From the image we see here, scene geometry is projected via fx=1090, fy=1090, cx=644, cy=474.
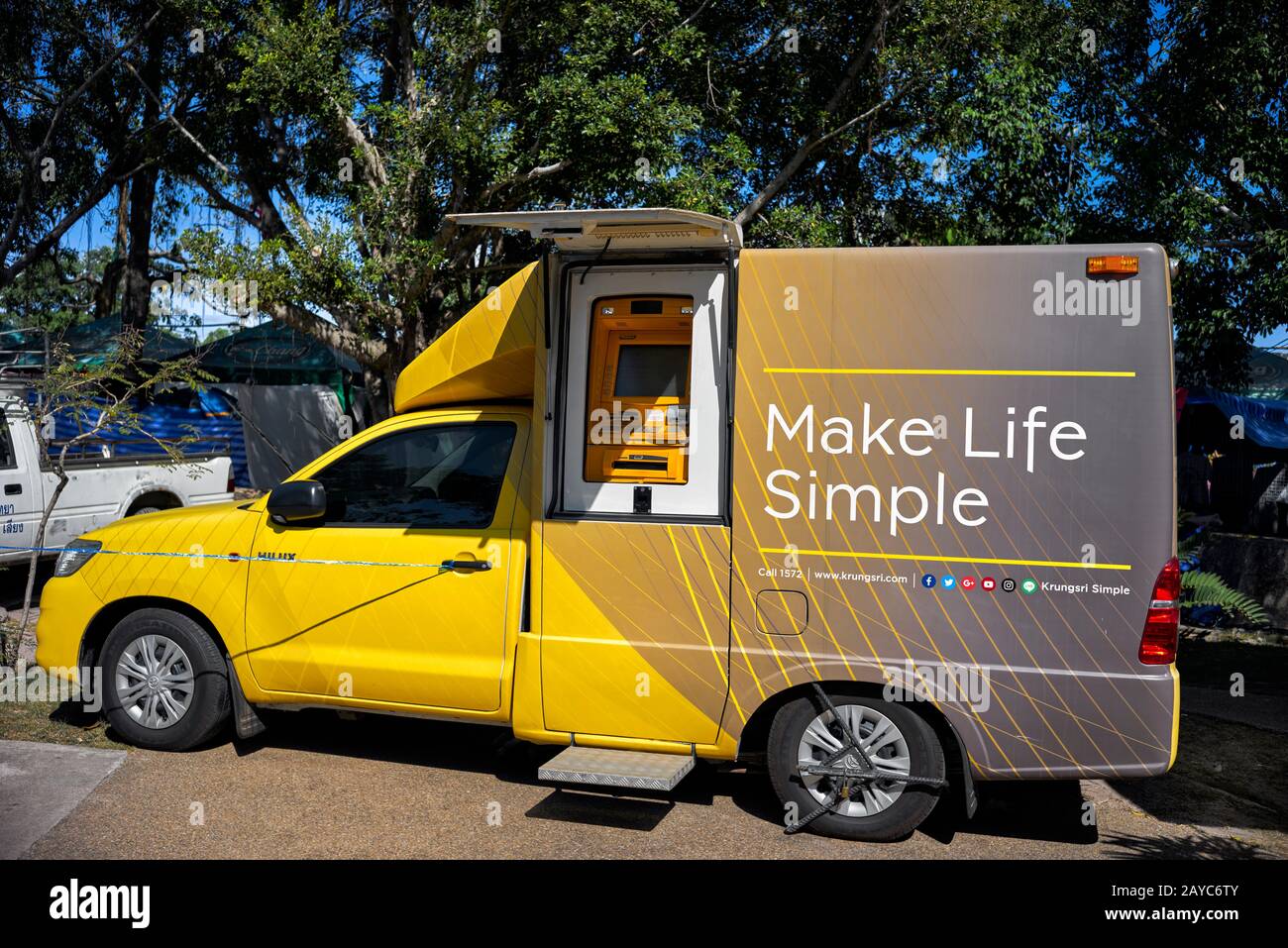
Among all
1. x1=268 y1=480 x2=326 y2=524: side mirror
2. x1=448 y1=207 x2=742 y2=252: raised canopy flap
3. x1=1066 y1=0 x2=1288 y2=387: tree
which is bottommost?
x1=268 y1=480 x2=326 y2=524: side mirror

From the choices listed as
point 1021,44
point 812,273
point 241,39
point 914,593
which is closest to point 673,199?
point 1021,44

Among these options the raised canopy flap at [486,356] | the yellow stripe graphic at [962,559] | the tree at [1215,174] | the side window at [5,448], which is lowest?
the yellow stripe graphic at [962,559]

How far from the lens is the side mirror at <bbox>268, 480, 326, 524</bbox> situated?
18.4 feet

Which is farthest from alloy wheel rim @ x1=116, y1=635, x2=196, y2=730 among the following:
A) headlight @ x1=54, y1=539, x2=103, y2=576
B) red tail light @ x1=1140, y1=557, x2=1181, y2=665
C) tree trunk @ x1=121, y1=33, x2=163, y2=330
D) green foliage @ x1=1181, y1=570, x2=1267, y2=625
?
tree trunk @ x1=121, y1=33, x2=163, y2=330

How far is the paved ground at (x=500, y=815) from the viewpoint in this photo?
16.0ft

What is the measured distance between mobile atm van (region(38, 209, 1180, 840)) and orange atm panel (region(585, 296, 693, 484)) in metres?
0.02

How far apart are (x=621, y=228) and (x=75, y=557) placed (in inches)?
150

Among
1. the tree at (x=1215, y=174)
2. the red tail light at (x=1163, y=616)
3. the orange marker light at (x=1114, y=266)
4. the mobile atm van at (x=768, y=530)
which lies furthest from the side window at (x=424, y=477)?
the tree at (x=1215, y=174)

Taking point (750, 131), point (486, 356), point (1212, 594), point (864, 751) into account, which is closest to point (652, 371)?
point (486, 356)

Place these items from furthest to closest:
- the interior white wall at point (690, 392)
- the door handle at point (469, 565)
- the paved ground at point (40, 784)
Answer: the door handle at point (469, 565), the interior white wall at point (690, 392), the paved ground at point (40, 784)

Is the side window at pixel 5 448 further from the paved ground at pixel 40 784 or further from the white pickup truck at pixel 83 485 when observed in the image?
the paved ground at pixel 40 784

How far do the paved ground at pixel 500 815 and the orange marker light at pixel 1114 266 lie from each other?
2.59 meters

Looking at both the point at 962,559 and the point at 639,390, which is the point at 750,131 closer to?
the point at 639,390

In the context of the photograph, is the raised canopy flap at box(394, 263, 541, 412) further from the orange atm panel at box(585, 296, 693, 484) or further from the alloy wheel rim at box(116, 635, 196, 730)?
the alloy wheel rim at box(116, 635, 196, 730)
